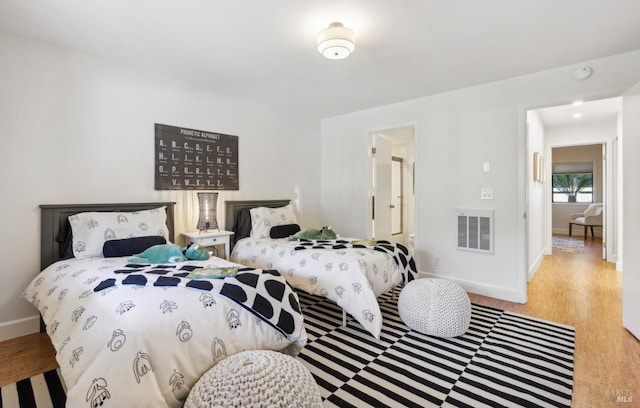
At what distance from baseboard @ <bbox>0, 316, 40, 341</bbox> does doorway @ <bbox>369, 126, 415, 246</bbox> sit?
3840mm

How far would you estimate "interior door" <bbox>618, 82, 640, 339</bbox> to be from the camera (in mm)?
2400

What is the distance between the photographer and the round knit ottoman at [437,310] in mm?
2355

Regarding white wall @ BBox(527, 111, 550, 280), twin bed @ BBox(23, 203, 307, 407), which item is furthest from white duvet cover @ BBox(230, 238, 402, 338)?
white wall @ BBox(527, 111, 550, 280)

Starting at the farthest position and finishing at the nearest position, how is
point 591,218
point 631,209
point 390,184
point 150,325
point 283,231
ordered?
point 591,218, point 390,184, point 283,231, point 631,209, point 150,325

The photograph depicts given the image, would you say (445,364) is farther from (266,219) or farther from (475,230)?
(266,219)

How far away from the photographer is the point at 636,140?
242cm

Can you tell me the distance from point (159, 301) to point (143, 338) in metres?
0.23

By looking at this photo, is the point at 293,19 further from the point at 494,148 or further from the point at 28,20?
the point at 494,148

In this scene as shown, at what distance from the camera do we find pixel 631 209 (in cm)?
249

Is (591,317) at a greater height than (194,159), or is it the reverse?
(194,159)

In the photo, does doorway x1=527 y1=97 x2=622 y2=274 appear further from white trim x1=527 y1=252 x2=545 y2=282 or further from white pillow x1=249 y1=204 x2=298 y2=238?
white pillow x1=249 y1=204 x2=298 y2=238

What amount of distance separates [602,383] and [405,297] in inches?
49.4

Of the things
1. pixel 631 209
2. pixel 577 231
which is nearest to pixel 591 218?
pixel 577 231

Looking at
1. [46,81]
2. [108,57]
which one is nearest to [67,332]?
[46,81]
